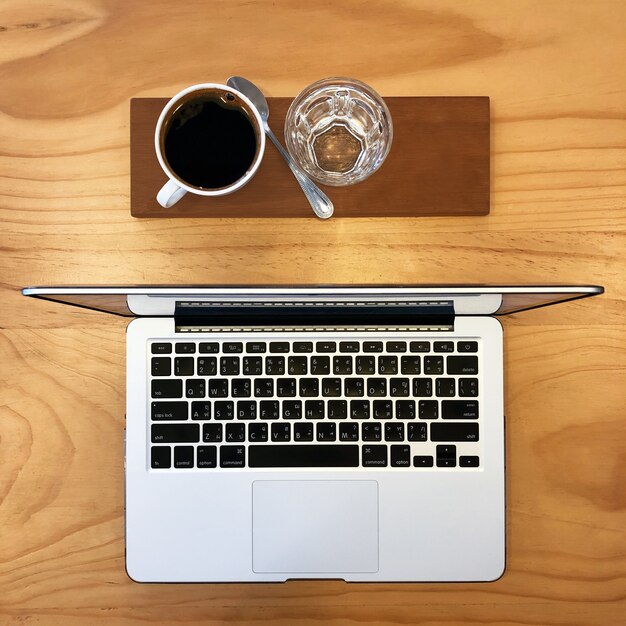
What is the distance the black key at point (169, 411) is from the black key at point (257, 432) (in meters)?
0.07

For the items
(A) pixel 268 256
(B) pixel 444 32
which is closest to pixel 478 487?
(A) pixel 268 256

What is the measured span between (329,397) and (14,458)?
355 mm

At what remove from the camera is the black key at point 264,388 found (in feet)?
1.86

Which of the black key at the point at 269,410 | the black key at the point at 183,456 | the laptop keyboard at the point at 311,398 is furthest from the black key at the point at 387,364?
the black key at the point at 183,456

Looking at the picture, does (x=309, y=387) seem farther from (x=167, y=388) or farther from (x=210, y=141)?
(x=210, y=141)

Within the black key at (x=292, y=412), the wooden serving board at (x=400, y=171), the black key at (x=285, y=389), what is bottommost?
the black key at (x=292, y=412)

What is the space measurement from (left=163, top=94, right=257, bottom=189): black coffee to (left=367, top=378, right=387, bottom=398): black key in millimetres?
243

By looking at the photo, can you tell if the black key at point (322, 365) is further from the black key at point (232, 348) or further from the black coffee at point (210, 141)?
the black coffee at point (210, 141)

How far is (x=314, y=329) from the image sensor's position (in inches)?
22.5

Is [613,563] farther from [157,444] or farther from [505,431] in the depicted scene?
[157,444]

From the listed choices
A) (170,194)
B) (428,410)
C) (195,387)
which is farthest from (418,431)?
(170,194)

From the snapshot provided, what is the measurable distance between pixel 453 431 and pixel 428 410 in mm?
34

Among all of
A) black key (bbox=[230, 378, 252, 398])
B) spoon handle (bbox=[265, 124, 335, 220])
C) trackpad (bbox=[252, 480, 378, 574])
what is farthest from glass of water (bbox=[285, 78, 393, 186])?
trackpad (bbox=[252, 480, 378, 574])

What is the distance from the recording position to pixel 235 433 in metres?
0.57
